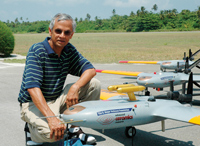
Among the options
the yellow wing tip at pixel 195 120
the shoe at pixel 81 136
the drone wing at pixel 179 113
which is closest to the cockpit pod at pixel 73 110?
the shoe at pixel 81 136

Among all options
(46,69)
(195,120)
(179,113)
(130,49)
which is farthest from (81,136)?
(130,49)

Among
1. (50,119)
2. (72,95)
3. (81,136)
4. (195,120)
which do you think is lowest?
(81,136)

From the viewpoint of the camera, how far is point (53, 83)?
358 centimetres

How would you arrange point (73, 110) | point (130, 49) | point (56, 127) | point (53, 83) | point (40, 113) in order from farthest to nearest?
point (130, 49)
point (53, 83)
point (40, 113)
point (73, 110)
point (56, 127)

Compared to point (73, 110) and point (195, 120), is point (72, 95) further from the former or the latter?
point (195, 120)

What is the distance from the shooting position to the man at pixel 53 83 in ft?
10.5

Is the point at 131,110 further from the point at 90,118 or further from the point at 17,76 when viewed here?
the point at 17,76

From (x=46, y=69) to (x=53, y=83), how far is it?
22 centimetres

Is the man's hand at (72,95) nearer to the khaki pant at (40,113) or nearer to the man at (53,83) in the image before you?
the man at (53,83)

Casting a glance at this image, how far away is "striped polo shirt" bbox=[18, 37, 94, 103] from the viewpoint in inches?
132

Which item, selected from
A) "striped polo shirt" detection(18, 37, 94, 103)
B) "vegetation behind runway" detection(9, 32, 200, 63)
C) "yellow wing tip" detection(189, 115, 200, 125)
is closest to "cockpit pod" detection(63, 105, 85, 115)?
"striped polo shirt" detection(18, 37, 94, 103)

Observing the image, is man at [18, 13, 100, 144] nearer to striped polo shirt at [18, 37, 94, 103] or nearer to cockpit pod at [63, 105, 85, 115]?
striped polo shirt at [18, 37, 94, 103]

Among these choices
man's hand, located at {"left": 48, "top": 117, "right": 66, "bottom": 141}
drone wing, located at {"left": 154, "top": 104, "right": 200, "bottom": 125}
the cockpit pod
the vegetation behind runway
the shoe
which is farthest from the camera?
the vegetation behind runway

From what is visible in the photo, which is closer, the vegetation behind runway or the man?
the man
